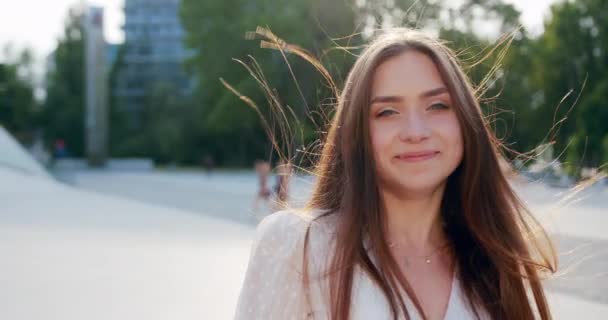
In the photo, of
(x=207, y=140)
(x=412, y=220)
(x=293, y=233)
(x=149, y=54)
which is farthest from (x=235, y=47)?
(x=293, y=233)

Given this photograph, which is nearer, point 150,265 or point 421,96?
point 421,96

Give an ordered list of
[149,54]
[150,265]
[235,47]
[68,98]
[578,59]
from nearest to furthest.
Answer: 1. [150,265]
2. [578,59]
3. [235,47]
4. [68,98]
5. [149,54]

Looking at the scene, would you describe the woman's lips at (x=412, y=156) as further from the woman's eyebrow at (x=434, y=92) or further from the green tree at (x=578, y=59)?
the green tree at (x=578, y=59)

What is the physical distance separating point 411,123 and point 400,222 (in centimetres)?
36

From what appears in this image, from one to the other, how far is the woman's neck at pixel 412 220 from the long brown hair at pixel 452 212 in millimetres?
92

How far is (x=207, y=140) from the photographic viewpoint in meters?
54.4

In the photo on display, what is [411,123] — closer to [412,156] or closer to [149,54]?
[412,156]

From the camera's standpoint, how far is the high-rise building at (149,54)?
6373cm

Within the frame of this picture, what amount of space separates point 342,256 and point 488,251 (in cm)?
61

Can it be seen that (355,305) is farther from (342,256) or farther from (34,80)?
(34,80)

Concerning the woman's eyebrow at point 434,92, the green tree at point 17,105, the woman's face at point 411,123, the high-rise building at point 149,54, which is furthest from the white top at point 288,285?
the green tree at point 17,105


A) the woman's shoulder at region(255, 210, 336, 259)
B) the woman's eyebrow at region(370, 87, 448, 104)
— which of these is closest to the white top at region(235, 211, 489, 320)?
the woman's shoulder at region(255, 210, 336, 259)

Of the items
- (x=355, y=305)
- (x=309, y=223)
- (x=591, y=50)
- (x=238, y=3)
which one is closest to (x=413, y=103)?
(x=309, y=223)

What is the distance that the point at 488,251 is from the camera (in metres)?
2.43
